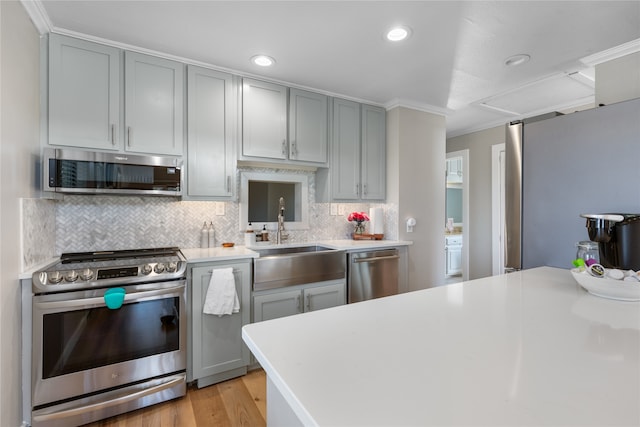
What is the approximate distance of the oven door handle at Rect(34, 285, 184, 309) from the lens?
1.63 m

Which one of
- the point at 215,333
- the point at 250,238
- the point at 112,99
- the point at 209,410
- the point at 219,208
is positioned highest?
the point at 112,99

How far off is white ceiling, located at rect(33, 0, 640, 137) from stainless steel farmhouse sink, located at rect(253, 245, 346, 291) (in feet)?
5.05

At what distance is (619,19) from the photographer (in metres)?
1.84

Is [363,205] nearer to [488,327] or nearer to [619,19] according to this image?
[619,19]

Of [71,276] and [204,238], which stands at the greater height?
[204,238]

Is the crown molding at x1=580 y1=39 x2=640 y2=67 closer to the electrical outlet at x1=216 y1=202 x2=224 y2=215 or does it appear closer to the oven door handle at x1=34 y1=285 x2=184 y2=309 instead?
the electrical outlet at x1=216 y1=202 x2=224 y2=215

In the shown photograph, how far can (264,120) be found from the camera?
265 cm

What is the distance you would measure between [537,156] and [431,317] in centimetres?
140

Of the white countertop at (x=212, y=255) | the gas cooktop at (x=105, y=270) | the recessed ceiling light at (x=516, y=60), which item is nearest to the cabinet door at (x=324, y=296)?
the white countertop at (x=212, y=255)

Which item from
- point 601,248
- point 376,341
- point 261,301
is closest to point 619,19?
point 601,248

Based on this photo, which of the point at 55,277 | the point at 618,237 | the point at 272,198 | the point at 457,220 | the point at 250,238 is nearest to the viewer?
the point at 618,237

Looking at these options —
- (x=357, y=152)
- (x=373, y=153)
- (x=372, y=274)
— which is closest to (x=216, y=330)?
(x=372, y=274)

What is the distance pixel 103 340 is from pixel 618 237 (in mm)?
2722

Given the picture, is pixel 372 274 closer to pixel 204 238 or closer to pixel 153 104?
pixel 204 238
